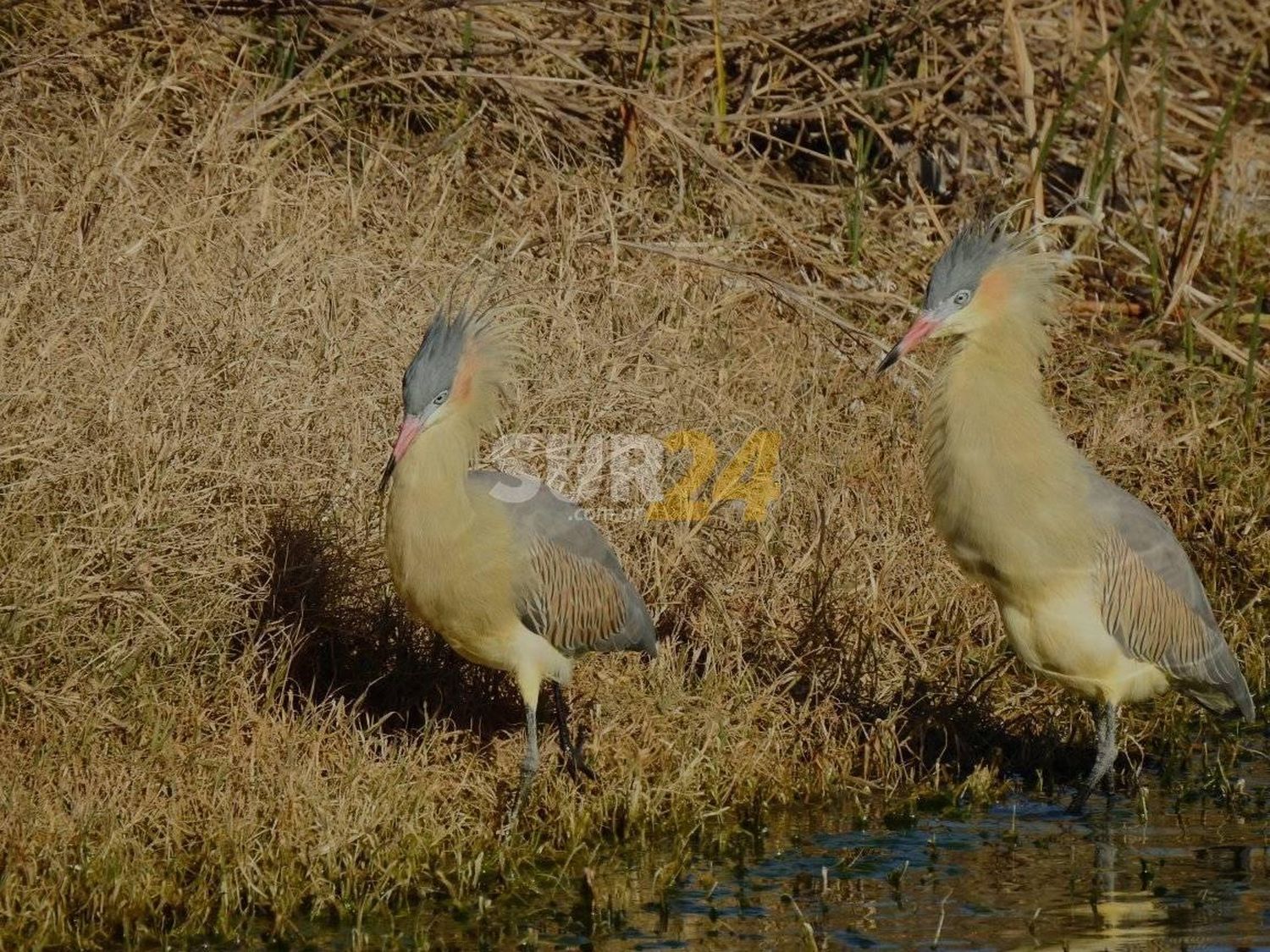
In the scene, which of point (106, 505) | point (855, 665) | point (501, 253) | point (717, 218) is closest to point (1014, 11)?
point (717, 218)

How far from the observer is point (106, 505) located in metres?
5.75

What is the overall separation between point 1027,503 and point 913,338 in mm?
605

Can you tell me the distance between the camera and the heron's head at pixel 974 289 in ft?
18.5

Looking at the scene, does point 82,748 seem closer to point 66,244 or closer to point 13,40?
point 66,244

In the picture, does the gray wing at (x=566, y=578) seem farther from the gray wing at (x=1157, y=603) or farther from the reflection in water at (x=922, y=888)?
the gray wing at (x=1157, y=603)

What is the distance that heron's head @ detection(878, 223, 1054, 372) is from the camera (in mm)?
5637

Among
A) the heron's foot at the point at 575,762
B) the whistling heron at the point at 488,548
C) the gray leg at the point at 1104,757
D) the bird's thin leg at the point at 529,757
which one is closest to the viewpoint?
the whistling heron at the point at 488,548

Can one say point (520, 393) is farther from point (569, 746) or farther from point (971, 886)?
point (971, 886)

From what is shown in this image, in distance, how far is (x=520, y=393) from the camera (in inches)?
277

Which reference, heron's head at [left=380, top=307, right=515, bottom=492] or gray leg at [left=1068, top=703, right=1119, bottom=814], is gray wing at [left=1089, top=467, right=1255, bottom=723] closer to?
gray leg at [left=1068, top=703, right=1119, bottom=814]

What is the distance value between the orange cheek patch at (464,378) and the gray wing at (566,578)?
30 cm

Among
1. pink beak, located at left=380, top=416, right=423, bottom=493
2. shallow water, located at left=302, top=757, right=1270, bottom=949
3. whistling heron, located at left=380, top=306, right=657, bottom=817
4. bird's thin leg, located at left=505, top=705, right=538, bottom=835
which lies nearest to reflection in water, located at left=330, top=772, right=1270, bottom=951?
shallow water, located at left=302, top=757, right=1270, bottom=949

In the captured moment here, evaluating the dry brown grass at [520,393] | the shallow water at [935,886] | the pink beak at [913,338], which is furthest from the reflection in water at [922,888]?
the pink beak at [913,338]

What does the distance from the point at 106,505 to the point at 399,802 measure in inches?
53.8
